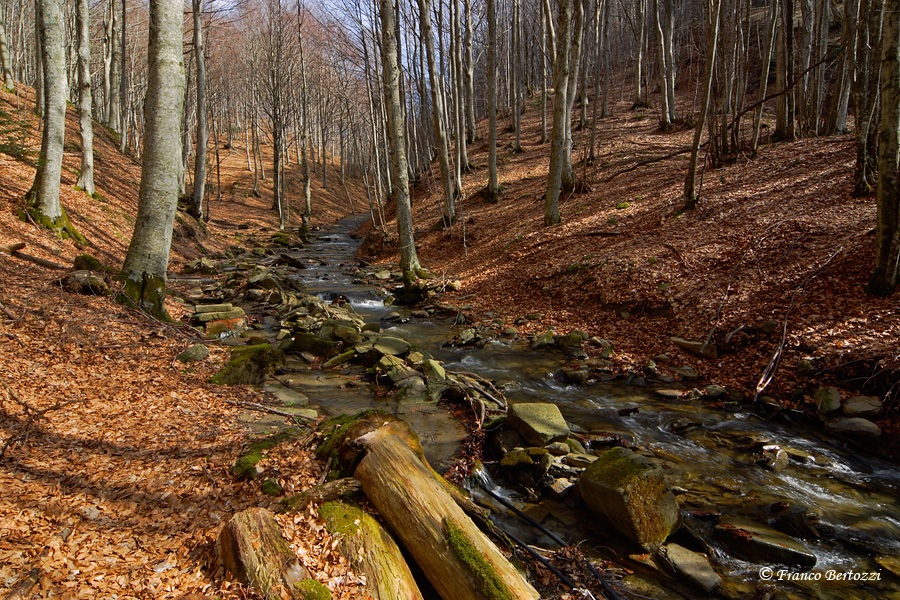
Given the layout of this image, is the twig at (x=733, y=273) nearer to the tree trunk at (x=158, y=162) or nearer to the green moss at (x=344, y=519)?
the green moss at (x=344, y=519)

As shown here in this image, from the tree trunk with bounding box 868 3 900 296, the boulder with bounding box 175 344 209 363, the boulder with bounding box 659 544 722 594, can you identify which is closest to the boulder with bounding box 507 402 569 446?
the boulder with bounding box 659 544 722 594

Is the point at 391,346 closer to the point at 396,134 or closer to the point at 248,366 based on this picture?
the point at 248,366

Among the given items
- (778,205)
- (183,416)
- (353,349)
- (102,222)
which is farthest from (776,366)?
(102,222)

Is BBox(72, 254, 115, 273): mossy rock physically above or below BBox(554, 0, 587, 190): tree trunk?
below

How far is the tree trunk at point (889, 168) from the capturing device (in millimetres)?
6496

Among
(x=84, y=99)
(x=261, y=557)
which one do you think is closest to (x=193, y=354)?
(x=261, y=557)

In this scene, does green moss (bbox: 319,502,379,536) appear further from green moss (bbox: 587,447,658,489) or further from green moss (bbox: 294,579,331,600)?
green moss (bbox: 587,447,658,489)

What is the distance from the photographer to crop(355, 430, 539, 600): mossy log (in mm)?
2859

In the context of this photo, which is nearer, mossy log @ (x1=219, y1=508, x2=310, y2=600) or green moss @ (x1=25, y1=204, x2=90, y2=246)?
mossy log @ (x1=219, y1=508, x2=310, y2=600)

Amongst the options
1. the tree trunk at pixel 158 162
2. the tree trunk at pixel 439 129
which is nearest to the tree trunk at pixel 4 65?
the tree trunk at pixel 439 129

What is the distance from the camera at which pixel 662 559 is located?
3.85m

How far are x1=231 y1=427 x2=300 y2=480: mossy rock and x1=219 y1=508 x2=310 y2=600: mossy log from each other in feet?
2.19

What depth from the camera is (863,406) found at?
227 inches

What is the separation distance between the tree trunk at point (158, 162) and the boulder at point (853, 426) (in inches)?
384
